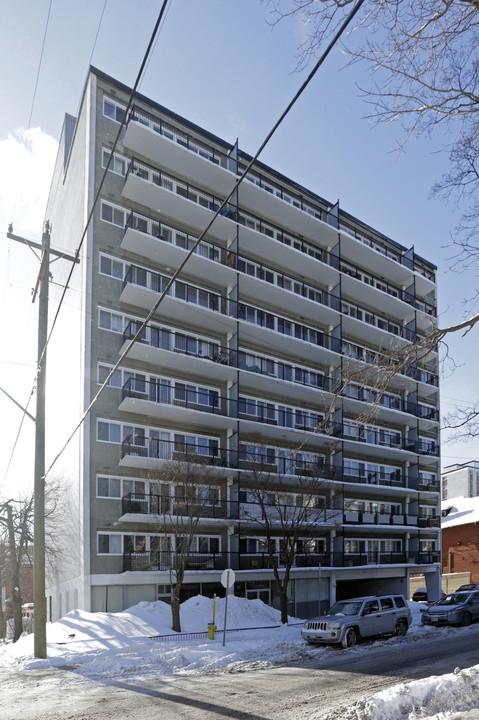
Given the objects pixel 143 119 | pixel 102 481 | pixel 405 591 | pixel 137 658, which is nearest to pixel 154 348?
pixel 102 481

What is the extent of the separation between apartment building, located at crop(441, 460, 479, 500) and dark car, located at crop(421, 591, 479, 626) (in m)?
50.0

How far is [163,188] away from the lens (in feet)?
109

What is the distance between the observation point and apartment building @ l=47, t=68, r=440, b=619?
2988 centimetres

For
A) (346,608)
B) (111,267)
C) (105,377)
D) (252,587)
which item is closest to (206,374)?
(105,377)

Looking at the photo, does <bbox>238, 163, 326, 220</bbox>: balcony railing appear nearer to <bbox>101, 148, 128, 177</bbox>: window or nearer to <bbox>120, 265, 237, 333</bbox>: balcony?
<bbox>101, 148, 128, 177</bbox>: window

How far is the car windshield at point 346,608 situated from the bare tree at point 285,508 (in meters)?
6.77

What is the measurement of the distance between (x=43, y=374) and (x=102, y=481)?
10621 mm

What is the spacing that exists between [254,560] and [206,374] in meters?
9.97

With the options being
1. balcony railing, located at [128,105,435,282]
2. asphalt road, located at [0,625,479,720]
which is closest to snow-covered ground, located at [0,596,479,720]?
asphalt road, located at [0,625,479,720]

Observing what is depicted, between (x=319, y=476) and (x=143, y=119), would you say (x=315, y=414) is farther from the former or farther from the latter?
(x=143, y=119)

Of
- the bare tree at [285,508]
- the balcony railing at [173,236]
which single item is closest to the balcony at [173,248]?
the balcony railing at [173,236]

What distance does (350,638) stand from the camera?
19.7 metres

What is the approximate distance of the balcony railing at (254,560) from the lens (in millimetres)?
29047

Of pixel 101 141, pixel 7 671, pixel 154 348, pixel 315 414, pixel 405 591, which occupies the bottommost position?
pixel 405 591
